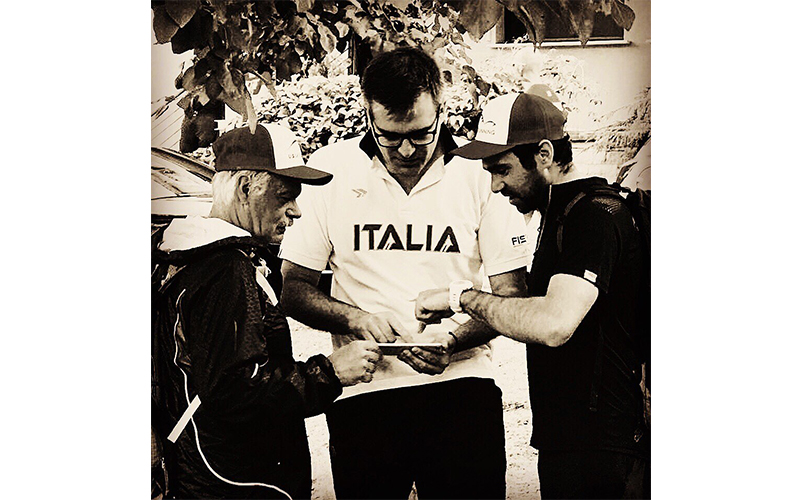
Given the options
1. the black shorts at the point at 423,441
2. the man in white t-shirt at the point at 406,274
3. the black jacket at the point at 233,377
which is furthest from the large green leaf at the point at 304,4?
the black shorts at the point at 423,441

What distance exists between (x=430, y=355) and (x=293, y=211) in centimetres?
74

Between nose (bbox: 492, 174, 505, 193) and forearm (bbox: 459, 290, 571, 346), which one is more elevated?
nose (bbox: 492, 174, 505, 193)

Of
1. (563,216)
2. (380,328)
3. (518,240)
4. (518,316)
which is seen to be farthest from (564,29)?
(380,328)

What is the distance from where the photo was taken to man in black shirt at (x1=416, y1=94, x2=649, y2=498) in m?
3.82

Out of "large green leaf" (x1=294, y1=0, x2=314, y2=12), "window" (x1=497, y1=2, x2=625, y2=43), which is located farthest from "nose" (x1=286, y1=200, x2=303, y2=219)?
"window" (x1=497, y1=2, x2=625, y2=43)

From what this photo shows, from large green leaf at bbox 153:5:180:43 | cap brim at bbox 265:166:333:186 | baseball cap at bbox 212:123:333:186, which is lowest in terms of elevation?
cap brim at bbox 265:166:333:186

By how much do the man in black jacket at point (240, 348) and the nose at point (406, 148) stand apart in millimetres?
300

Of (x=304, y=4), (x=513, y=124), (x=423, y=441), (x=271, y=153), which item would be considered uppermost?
(x=304, y=4)

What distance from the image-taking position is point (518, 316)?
150 inches

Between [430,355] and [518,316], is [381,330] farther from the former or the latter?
[518,316]

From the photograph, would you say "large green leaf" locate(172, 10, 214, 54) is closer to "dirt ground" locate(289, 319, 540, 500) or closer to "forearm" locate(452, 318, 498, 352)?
"dirt ground" locate(289, 319, 540, 500)

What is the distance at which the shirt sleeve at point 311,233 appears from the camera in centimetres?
385

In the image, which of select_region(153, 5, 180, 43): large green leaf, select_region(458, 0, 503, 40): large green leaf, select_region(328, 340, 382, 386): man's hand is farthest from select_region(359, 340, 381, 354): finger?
select_region(153, 5, 180, 43): large green leaf

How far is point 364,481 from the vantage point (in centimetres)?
386
